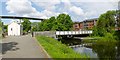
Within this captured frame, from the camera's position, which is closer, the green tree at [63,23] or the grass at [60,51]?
the grass at [60,51]

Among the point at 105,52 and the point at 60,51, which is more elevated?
the point at 60,51

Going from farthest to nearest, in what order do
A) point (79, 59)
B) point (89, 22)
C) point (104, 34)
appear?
point (89, 22), point (104, 34), point (79, 59)

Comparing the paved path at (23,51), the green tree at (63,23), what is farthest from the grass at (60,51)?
the green tree at (63,23)

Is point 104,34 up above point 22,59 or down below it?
below

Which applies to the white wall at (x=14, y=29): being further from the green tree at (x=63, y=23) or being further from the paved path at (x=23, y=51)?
the paved path at (x=23, y=51)

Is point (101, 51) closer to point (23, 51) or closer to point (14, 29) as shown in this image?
point (23, 51)

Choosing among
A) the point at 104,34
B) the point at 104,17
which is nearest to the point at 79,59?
the point at 104,34

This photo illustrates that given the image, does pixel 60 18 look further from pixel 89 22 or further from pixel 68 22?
pixel 89 22

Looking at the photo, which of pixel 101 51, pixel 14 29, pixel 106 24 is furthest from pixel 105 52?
pixel 106 24

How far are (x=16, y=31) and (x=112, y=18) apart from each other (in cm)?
4102

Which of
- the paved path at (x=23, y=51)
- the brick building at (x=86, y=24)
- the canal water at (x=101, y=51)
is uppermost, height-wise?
the paved path at (x=23, y=51)

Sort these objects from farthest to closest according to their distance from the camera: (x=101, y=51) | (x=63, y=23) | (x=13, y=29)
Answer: (x=63, y=23)
(x=13, y=29)
(x=101, y=51)

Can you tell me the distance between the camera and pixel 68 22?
105 m

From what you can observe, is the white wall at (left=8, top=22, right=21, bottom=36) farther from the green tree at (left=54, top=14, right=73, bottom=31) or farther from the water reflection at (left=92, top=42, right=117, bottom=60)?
the water reflection at (left=92, top=42, right=117, bottom=60)
